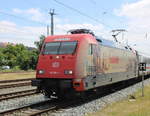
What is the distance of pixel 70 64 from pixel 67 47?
0.94 meters

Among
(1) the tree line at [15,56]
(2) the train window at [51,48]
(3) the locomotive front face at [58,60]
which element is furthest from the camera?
(1) the tree line at [15,56]

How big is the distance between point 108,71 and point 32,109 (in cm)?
581

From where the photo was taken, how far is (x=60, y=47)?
13.4 metres

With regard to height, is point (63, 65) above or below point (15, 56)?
below

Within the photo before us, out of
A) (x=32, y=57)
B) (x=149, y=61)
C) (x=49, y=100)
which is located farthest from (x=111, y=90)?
(x=32, y=57)

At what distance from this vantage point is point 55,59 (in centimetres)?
1310

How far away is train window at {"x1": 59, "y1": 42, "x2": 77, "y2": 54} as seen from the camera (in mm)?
12988

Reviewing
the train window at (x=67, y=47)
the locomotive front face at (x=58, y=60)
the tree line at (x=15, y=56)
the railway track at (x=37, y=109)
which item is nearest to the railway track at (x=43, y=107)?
the railway track at (x=37, y=109)

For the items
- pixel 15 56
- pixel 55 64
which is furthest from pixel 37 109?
pixel 15 56

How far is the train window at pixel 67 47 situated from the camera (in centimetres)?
1299

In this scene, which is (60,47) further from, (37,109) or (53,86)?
(37,109)

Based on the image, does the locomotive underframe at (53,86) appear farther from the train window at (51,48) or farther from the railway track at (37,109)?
the train window at (51,48)

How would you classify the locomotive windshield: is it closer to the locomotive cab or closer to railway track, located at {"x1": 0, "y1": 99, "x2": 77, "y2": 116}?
the locomotive cab

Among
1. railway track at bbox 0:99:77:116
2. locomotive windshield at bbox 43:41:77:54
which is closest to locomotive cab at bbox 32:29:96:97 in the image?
locomotive windshield at bbox 43:41:77:54
